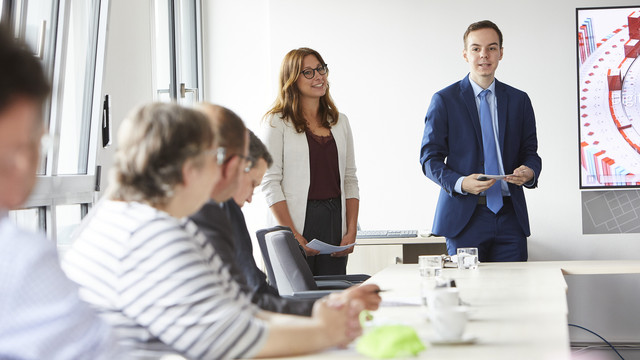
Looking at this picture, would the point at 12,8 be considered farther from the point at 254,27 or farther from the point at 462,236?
the point at 254,27

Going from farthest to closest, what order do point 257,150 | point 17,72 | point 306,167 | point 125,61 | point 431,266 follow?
1. point 125,61
2. point 306,167
3. point 431,266
4. point 257,150
5. point 17,72

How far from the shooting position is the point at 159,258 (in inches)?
46.4

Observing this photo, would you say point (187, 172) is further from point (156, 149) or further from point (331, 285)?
point (331, 285)

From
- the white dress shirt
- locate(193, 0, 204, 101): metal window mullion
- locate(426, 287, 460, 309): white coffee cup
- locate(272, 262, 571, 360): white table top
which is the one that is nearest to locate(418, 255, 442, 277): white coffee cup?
→ locate(272, 262, 571, 360): white table top

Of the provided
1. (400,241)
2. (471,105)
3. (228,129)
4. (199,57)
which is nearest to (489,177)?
(471,105)

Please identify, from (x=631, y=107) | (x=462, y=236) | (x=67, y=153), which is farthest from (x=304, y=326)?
(x=631, y=107)

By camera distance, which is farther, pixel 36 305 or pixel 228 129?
pixel 228 129

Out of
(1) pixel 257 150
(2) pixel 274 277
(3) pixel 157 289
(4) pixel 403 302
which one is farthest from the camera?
(2) pixel 274 277

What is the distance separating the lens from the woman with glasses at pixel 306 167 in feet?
11.1

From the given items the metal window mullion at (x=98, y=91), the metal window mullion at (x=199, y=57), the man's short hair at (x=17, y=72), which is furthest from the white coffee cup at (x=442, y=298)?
the metal window mullion at (x=199, y=57)

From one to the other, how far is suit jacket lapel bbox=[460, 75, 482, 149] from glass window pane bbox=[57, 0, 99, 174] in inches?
81.1

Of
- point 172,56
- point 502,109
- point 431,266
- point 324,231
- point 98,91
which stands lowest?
point 431,266

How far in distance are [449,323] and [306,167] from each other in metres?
2.01

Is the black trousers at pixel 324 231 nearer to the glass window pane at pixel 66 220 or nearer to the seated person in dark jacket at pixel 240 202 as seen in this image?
the seated person in dark jacket at pixel 240 202
